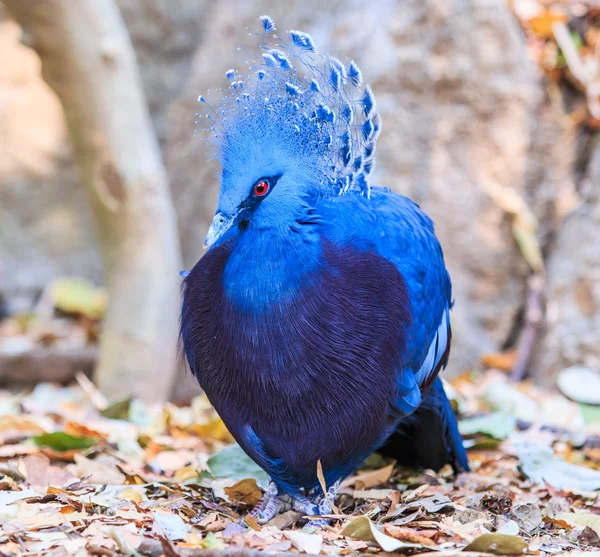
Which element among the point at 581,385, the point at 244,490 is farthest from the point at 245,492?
the point at 581,385

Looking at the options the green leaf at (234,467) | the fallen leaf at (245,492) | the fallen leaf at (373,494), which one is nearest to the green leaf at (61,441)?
the green leaf at (234,467)

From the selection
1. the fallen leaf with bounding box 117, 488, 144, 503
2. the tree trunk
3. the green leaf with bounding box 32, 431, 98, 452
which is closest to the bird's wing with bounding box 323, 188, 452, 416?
the fallen leaf with bounding box 117, 488, 144, 503

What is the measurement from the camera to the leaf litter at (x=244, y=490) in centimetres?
199

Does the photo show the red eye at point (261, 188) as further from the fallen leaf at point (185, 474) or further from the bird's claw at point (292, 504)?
the fallen leaf at point (185, 474)

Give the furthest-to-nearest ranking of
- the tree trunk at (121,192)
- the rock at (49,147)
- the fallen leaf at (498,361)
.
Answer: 1. the rock at (49,147)
2. the fallen leaf at (498,361)
3. the tree trunk at (121,192)

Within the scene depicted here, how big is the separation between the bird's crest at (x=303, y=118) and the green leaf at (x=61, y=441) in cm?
132

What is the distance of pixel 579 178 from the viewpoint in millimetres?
4996

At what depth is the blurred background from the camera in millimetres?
4234

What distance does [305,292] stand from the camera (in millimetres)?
2201

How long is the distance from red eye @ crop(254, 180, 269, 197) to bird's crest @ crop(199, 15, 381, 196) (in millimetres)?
Answer: 127

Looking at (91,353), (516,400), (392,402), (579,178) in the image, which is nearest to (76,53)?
(91,353)

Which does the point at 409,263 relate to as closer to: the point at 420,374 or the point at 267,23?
the point at 420,374

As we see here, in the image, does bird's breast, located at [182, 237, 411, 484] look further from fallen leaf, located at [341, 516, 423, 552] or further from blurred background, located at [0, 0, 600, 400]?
blurred background, located at [0, 0, 600, 400]

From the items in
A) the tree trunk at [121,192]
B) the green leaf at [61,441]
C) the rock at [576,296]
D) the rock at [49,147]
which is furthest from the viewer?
the rock at [49,147]
